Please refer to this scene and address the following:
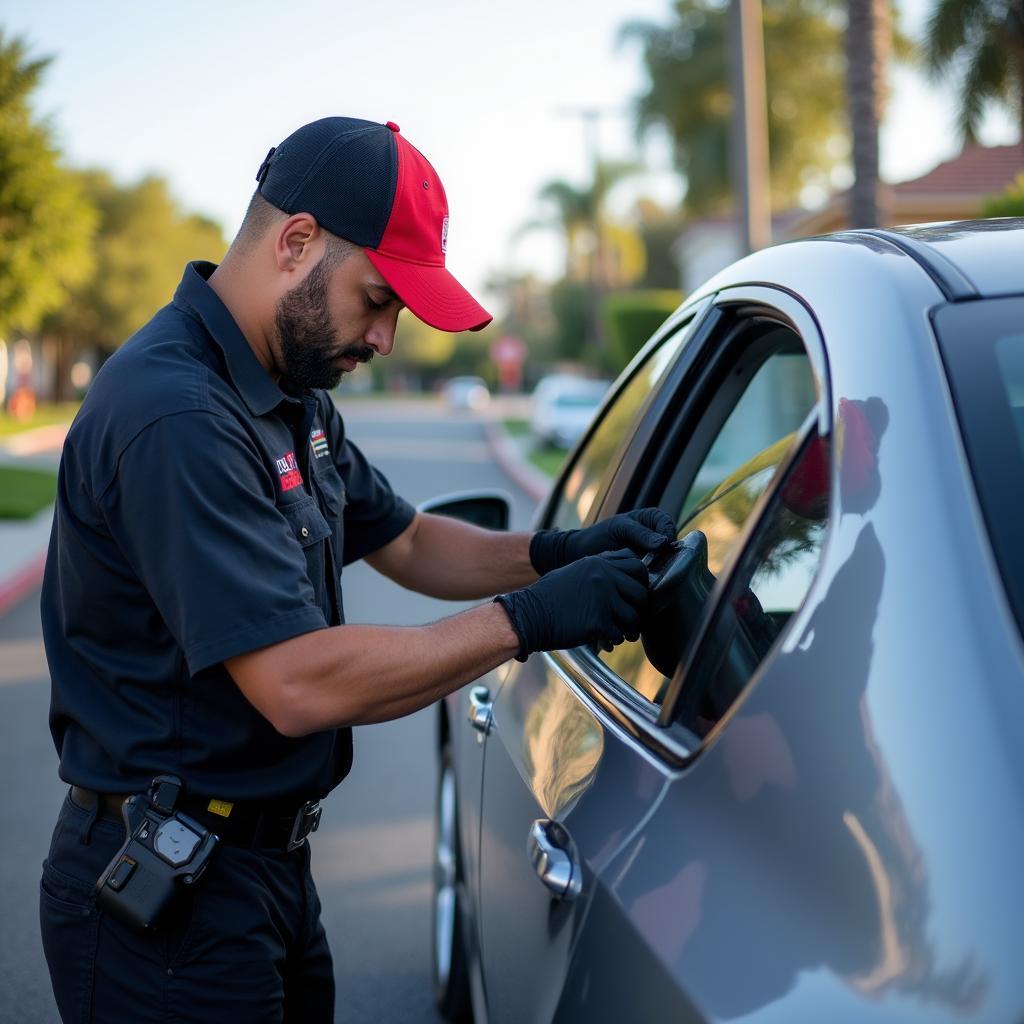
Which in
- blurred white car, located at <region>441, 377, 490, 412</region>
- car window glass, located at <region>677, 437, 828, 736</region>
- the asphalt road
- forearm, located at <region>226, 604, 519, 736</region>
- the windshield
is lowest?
blurred white car, located at <region>441, 377, 490, 412</region>

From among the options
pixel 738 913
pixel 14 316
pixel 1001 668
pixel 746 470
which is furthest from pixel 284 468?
pixel 14 316

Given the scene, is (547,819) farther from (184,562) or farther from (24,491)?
(24,491)

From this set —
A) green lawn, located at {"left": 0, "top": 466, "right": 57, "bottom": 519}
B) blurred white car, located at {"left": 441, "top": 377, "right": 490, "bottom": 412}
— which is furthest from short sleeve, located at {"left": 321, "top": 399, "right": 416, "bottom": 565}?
blurred white car, located at {"left": 441, "top": 377, "right": 490, "bottom": 412}

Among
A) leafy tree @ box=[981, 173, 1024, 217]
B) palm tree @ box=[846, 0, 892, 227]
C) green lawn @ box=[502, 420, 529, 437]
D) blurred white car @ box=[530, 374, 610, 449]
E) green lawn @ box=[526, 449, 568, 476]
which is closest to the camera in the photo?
leafy tree @ box=[981, 173, 1024, 217]

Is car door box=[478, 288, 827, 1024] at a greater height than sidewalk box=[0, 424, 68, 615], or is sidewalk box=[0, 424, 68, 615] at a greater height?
car door box=[478, 288, 827, 1024]

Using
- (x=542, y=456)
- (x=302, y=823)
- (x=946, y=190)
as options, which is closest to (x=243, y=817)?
(x=302, y=823)

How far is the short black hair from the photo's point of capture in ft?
6.95

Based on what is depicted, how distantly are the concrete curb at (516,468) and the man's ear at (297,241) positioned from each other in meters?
9.78

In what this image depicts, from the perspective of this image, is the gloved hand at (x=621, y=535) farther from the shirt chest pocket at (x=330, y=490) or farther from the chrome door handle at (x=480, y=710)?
the shirt chest pocket at (x=330, y=490)

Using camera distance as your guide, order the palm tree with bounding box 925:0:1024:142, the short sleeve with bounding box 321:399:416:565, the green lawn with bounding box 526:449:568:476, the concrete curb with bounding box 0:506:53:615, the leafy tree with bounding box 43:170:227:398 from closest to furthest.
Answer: the short sleeve with bounding box 321:399:416:565
the concrete curb with bounding box 0:506:53:615
the green lawn with bounding box 526:449:568:476
the palm tree with bounding box 925:0:1024:142
the leafy tree with bounding box 43:170:227:398

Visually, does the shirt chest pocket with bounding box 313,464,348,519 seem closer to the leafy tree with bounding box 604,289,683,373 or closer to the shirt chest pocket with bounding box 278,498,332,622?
the shirt chest pocket with bounding box 278,498,332,622

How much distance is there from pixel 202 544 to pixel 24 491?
1700 centimetres

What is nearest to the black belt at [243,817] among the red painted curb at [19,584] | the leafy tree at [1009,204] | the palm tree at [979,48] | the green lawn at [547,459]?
the leafy tree at [1009,204]

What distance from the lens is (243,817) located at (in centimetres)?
212
